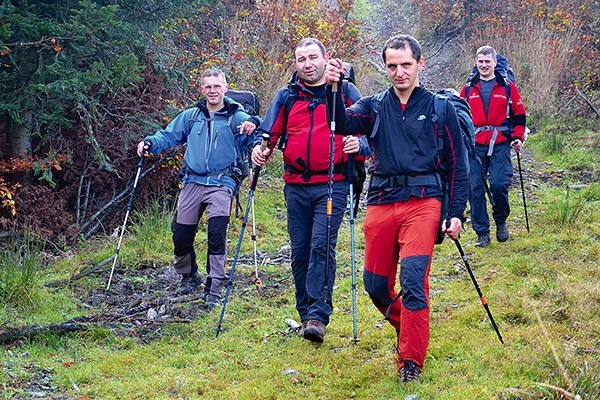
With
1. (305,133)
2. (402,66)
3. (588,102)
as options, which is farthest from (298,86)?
(588,102)

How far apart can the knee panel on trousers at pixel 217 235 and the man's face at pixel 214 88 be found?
4.30 ft

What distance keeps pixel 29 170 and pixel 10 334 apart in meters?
4.03

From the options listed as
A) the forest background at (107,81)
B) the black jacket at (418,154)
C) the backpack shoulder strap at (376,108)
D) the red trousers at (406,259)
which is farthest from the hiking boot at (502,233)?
the forest background at (107,81)

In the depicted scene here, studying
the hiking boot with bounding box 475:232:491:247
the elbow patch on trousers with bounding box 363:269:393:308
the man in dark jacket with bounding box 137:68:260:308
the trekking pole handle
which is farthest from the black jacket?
the hiking boot with bounding box 475:232:491:247

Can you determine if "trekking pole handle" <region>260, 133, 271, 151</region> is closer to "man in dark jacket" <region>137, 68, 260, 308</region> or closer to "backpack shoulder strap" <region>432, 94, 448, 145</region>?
"man in dark jacket" <region>137, 68, 260, 308</region>

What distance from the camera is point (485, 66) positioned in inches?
377

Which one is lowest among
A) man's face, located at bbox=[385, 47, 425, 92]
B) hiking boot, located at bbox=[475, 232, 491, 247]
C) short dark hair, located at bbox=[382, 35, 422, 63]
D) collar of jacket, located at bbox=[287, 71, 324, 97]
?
hiking boot, located at bbox=[475, 232, 491, 247]

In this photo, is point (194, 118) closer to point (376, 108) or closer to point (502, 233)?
point (376, 108)

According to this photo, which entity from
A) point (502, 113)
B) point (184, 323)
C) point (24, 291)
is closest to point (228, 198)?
point (184, 323)

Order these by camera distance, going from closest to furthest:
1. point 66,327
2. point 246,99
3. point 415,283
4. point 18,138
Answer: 1. point 415,283
2. point 66,327
3. point 246,99
4. point 18,138

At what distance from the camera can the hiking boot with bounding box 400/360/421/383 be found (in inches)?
200

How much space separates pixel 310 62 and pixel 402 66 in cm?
118

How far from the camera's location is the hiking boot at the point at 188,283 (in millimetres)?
8258

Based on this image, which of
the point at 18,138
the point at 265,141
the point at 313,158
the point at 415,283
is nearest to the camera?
the point at 415,283
